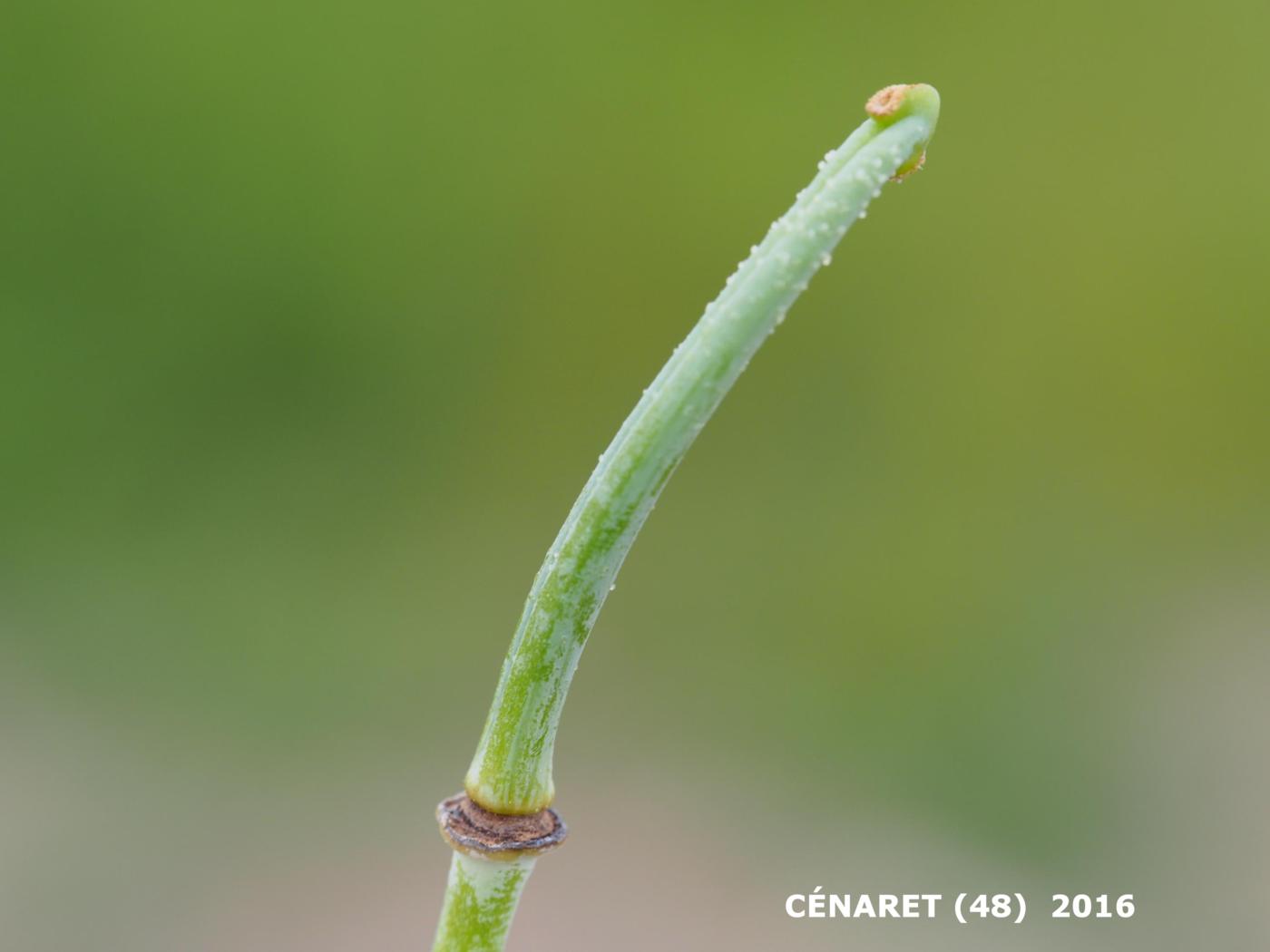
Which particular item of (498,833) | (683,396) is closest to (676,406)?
(683,396)

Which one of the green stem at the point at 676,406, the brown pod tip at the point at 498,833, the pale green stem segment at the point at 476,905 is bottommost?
the pale green stem segment at the point at 476,905

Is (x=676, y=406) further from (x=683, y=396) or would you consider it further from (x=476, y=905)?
(x=476, y=905)

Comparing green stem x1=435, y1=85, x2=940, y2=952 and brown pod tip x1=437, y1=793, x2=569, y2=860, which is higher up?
green stem x1=435, y1=85, x2=940, y2=952

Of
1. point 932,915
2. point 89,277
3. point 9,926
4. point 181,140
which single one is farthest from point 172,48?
point 932,915

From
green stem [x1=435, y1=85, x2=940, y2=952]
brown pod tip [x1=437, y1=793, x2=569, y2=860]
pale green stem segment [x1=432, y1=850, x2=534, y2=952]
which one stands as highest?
green stem [x1=435, y1=85, x2=940, y2=952]
